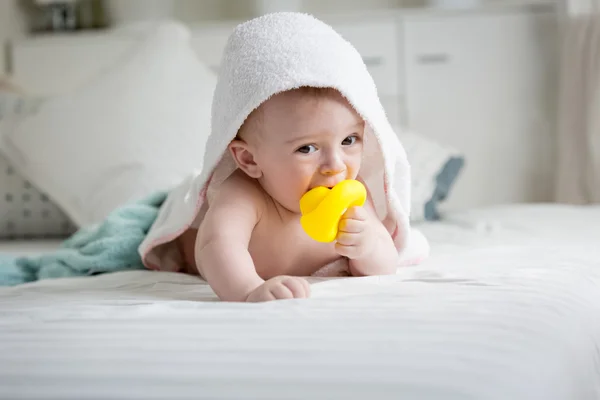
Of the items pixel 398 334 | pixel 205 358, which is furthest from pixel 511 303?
pixel 205 358

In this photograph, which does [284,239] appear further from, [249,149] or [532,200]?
[532,200]

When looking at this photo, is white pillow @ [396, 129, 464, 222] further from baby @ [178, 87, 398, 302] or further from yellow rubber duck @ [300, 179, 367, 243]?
yellow rubber duck @ [300, 179, 367, 243]

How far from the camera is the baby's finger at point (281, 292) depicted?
1.00m

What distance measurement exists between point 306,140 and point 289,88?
2.7 inches

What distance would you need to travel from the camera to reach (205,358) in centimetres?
75

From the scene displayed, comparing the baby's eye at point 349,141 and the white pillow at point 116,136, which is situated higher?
the baby's eye at point 349,141

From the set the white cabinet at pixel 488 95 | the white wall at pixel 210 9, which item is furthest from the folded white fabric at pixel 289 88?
the white wall at pixel 210 9

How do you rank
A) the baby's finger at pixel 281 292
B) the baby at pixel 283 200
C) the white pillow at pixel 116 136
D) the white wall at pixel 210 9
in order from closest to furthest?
1. the baby's finger at pixel 281 292
2. the baby at pixel 283 200
3. the white pillow at pixel 116 136
4. the white wall at pixel 210 9

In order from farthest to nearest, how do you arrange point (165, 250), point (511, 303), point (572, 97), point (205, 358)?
1. point (572, 97)
2. point (165, 250)
3. point (511, 303)
4. point (205, 358)

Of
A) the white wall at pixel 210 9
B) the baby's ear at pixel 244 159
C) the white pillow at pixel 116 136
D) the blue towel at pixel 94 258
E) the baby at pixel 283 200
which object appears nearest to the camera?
the baby at pixel 283 200

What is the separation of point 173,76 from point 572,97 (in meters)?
1.13

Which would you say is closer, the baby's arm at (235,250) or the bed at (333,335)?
the bed at (333,335)

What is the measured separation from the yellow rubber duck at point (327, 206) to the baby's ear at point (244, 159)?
0.12 meters

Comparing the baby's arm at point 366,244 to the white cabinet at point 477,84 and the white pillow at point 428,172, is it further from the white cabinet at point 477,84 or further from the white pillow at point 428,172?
the white cabinet at point 477,84
